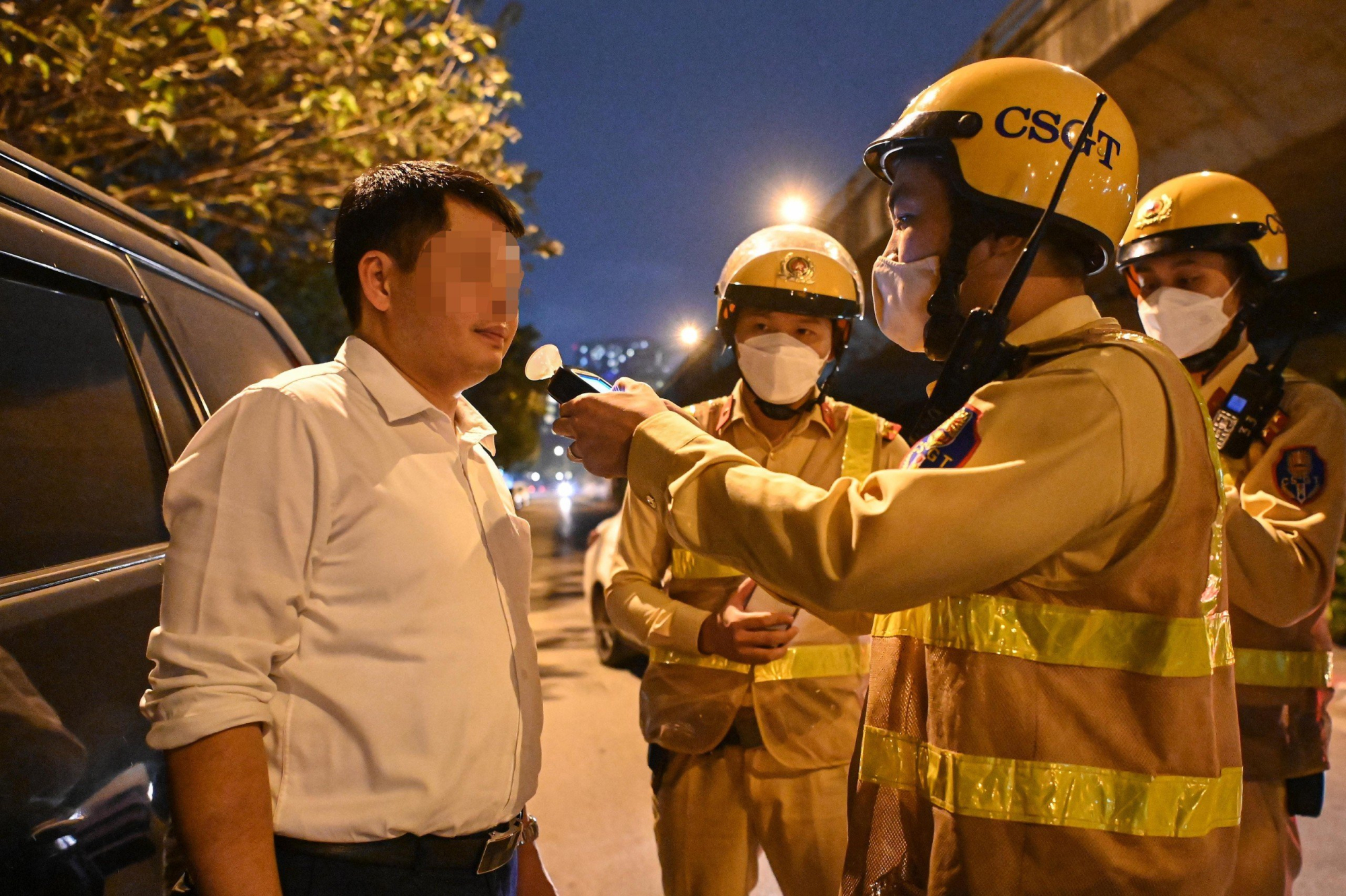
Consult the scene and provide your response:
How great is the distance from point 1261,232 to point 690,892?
8.98 ft

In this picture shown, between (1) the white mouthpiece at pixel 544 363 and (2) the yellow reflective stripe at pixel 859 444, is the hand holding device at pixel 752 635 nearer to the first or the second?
(2) the yellow reflective stripe at pixel 859 444

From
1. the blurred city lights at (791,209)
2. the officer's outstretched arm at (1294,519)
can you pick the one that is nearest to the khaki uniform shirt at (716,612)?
the officer's outstretched arm at (1294,519)

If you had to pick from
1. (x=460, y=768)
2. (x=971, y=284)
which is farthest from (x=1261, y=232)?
(x=460, y=768)

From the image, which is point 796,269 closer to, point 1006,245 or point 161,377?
point 1006,245

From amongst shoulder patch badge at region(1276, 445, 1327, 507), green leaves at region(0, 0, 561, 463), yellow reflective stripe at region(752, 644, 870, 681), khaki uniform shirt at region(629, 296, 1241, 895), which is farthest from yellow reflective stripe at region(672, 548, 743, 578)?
green leaves at region(0, 0, 561, 463)

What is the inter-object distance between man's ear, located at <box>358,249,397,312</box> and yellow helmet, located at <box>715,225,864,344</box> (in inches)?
55.5

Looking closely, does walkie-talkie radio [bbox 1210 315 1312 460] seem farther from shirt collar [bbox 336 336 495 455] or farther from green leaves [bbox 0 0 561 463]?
green leaves [bbox 0 0 561 463]

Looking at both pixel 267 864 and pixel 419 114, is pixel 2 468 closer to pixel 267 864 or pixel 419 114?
pixel 267 864

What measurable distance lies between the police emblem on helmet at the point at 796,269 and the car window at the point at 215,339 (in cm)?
165

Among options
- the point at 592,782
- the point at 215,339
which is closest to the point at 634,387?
the point at 215,339

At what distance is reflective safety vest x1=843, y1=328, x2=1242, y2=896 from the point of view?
1351 mm

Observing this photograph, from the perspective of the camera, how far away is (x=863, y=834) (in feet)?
5.22

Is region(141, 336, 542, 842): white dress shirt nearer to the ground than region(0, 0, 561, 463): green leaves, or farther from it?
nearer to the ground

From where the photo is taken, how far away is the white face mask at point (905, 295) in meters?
1.71
